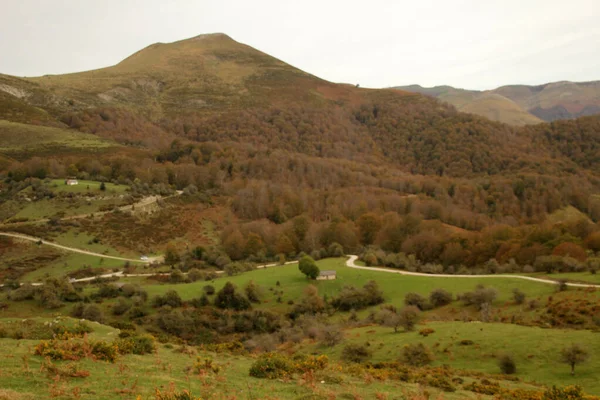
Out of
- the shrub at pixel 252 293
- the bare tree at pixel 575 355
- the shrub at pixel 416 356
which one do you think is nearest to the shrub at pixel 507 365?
the bare tree at pixel 575 355

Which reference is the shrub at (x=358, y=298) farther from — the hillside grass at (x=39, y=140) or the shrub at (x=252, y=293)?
the hillside grass at (x=39, y=140)

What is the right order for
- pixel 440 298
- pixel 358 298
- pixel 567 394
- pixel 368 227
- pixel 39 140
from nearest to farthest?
pixel 567 394 → pixel 440 298 → pixel 358 298 → pixel 368 227 → pixel 39 140

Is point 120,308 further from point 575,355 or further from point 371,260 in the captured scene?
point 575,355

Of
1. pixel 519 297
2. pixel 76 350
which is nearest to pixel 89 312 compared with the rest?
pixel 76 350

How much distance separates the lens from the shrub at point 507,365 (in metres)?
22.4

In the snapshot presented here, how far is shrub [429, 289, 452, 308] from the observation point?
39.8m

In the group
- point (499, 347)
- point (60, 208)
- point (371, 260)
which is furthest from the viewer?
point (60, 208)

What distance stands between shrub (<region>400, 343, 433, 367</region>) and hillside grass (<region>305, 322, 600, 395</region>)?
0.56 metres

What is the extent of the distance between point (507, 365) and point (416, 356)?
16.3 ft

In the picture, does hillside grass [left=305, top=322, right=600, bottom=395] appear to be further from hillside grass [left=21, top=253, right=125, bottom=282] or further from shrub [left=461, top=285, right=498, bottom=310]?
hillside grass [left=21, top=253, right=125, bottom=282]

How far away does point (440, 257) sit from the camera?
61156mm

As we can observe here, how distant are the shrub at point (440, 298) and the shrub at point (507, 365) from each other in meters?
16.9

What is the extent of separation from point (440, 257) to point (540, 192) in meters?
66.2

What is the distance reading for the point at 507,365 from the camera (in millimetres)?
22500
